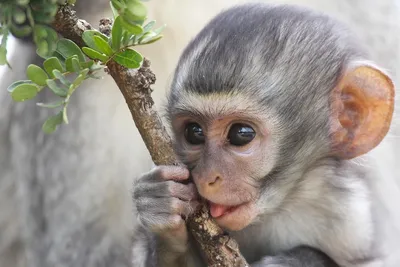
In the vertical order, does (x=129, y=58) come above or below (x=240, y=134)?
above

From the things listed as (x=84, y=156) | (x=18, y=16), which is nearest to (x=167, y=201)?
(x=18, y=16)

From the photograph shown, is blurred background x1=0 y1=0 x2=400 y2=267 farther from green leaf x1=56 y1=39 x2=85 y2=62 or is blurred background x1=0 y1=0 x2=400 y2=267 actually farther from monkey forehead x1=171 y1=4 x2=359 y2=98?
green leaf x1=56 y1=39 x2=85 y2=62

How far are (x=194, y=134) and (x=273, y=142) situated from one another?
123 mm

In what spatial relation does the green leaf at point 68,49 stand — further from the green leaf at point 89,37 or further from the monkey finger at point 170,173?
the monkey finger at point 170,173

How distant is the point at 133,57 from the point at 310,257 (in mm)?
592

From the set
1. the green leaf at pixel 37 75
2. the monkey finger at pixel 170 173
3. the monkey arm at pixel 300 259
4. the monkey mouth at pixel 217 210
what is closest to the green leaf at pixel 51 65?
the green leaf at pixel 37 75

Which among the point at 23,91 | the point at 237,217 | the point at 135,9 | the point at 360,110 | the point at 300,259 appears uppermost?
the point at 135,9

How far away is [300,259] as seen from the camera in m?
1.15

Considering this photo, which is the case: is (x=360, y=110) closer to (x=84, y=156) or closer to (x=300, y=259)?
(x=300, y=259)

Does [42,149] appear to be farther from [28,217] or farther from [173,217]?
[173,217]

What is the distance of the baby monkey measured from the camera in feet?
3.21

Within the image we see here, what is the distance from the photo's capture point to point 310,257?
1162mm

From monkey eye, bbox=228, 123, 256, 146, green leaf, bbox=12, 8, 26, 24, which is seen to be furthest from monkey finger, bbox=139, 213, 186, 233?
green leaf, bbox=12, 8, 26, 24

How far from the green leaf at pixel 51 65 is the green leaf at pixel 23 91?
0.07 feet
